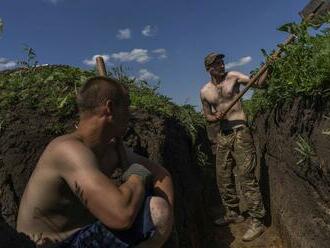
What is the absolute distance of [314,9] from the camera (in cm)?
604

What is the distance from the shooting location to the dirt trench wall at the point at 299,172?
4.37 meters

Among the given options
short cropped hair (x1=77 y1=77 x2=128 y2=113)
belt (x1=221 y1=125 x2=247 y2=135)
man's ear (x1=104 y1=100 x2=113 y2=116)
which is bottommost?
belt (x1=221 y1=125 x2=247 y2=135)

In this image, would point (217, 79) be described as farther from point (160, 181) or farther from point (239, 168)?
point (160, 181)

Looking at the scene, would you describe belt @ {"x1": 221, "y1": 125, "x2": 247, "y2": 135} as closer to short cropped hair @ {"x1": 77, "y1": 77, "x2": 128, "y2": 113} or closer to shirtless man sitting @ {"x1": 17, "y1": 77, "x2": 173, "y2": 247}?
shirtless man sitting @ {"x1": 17, "y1": 77, "x2": 173, "y2": 247}

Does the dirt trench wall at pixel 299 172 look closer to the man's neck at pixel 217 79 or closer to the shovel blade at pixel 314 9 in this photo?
the man's neck at pixel 217 79

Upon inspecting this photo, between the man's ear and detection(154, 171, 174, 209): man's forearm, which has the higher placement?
the man's ear

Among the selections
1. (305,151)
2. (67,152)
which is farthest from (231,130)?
(67,152)

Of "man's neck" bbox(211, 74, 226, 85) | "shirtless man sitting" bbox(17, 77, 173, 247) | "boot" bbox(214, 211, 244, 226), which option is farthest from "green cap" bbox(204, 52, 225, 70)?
"shirtless man sitting" bbox(17, 77, 173, 247)

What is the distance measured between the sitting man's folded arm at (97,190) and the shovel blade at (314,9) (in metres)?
3.61

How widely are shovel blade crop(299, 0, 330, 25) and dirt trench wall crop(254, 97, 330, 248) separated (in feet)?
3.74

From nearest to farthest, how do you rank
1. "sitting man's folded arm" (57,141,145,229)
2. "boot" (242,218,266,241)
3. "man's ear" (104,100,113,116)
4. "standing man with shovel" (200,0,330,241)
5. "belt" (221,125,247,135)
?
"sitting man's folded arm" (57,141,145,229), "man's ear" (104,100,113,116), "boot" (242,218,266,241), "standing man with shovel" (200,0,330,241), "belt" (221,125,247,135)

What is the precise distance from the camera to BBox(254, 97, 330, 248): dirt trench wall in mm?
4367

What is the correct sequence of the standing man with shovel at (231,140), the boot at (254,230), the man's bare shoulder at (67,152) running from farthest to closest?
the standing man with shovel at (231,140) → the boot at (254,230) → the man's bare shoulder at (67,152)

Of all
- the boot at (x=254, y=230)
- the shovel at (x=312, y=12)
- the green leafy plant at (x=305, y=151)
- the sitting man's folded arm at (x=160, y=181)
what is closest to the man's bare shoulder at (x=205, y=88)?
the shovel at (x=312, y=12)
